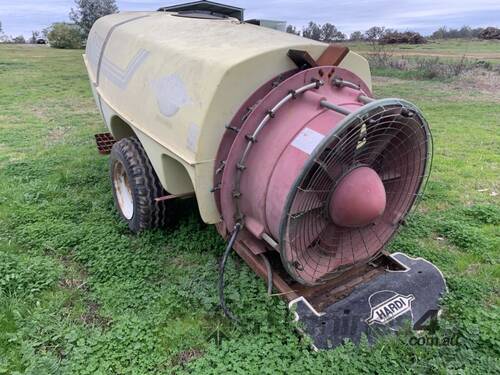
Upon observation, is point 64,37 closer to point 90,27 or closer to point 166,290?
point 90,27

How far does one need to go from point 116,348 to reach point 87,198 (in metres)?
2.21

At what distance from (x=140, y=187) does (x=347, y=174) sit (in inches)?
65.2

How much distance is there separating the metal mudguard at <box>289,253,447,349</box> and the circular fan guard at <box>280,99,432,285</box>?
0.68 ft

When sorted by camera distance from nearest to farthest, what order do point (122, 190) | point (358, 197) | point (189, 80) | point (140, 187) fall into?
1. point (358, 197)
2. point (189, 80)
3. point (140, 187)
4. point (122, 190)

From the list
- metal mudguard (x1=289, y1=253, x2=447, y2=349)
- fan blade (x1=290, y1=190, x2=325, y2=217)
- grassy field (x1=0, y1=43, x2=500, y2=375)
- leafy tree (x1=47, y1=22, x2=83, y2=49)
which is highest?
fan blade (x1=290, y1=190, x2=325, y2=217)

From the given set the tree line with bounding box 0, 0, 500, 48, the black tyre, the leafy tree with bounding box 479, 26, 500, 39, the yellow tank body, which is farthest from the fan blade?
the leafy tree with bounding box 479, 26, 500, 39

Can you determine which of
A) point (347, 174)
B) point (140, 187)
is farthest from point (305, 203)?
point (140, 187)

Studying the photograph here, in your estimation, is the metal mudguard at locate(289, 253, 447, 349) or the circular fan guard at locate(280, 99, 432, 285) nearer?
the circular fan guard at locate(280, 99, 432, 285)

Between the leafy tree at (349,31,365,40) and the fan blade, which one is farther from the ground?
the fan blade

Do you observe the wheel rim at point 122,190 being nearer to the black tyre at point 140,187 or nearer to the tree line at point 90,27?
the black tyre at point 140,187

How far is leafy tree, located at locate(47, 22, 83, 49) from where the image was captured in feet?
78.4

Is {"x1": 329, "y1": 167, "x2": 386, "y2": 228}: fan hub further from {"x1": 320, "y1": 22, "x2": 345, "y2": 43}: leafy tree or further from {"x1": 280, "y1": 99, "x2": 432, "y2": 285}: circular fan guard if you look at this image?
{"x1": 320, "y1": 22, "x2": 345, "y2": 43}: leafy tree

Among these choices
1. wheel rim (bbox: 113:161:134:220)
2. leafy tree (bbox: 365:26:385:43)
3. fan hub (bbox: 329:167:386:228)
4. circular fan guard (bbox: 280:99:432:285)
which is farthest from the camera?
leafy tree (bbox: 365:26:385:43)

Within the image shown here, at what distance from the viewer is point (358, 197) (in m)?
2.30
